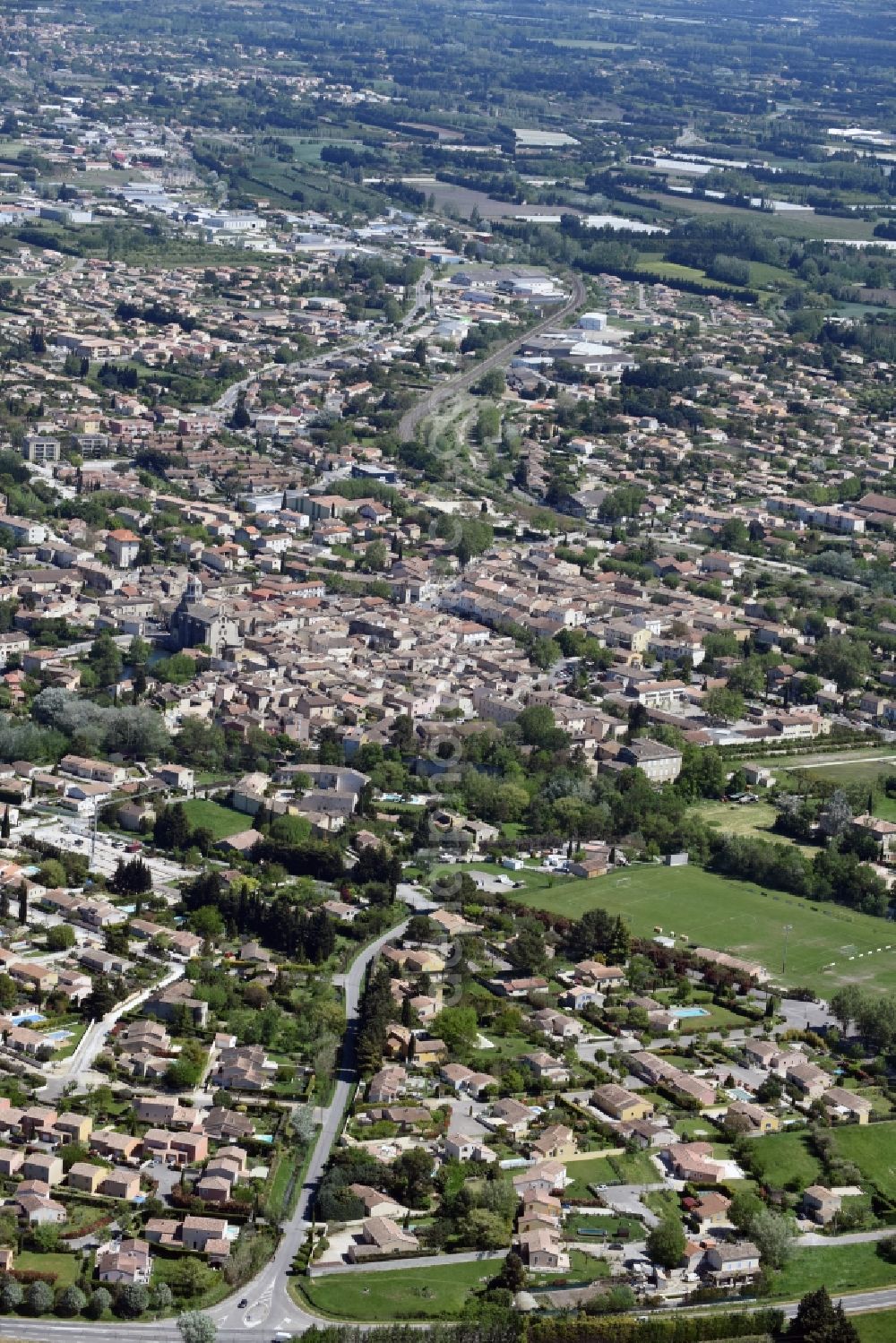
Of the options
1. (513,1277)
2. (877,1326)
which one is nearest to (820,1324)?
(877,1326)

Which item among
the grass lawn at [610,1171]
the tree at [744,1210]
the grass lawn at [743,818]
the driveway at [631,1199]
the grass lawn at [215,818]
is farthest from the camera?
the grass lawn at [743,818]

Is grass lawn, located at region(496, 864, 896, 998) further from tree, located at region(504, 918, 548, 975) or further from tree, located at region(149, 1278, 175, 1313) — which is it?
tree, located at region(149, 1278, 175, 1313)

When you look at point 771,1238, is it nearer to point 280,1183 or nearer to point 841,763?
point 280,1183

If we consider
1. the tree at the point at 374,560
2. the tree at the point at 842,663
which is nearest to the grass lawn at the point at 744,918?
the tree at the point at 842,663

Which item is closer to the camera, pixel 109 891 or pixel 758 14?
pixel 109 891

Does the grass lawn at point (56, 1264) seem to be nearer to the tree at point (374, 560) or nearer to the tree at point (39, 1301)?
the tree at point (39, 1301)

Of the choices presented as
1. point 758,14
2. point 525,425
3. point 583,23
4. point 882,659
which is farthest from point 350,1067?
point 758,14

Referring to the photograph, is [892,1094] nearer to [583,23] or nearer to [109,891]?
[109,891]

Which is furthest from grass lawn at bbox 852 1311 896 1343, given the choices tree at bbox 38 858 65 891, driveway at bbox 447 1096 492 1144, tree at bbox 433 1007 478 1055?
tree at bbox 38 858 65 891
